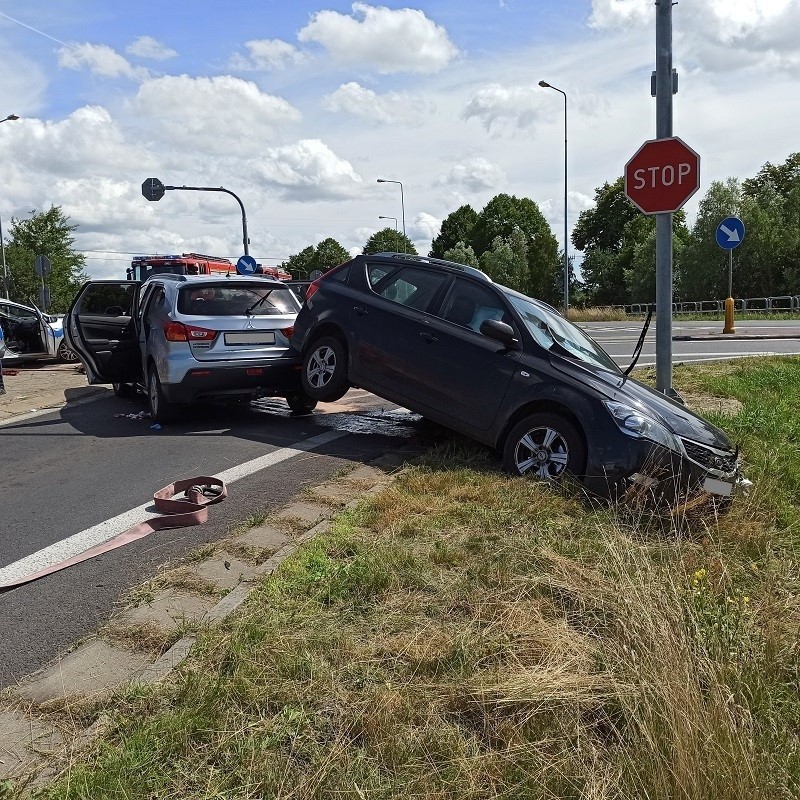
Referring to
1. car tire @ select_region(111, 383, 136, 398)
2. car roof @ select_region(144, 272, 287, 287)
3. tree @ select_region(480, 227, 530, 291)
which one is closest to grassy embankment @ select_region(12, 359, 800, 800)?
car roof @ select_region(144, 272, 287, 287)

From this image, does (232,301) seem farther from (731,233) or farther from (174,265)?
(174,265)

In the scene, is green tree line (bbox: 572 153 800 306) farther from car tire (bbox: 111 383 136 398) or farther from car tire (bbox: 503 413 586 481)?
car tire (bbox: 503 413 586 481)

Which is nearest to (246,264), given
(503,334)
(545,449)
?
(503,334)

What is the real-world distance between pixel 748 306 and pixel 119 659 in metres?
46.2

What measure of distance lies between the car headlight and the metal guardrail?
25.4 metres

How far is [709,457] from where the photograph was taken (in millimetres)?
5441

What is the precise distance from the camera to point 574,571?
3963mm

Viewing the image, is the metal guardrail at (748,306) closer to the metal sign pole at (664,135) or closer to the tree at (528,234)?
the tree at (528,234)

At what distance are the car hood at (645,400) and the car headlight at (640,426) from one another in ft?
0.32

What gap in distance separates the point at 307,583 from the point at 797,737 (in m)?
2.18

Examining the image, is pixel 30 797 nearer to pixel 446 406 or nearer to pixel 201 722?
pixel 201 722

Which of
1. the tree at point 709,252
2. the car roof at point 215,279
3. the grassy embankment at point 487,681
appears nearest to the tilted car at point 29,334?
the car roof at point 215,279

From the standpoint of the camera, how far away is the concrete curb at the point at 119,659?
8.83 feet

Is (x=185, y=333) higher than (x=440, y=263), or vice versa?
(x=440, y=263)
